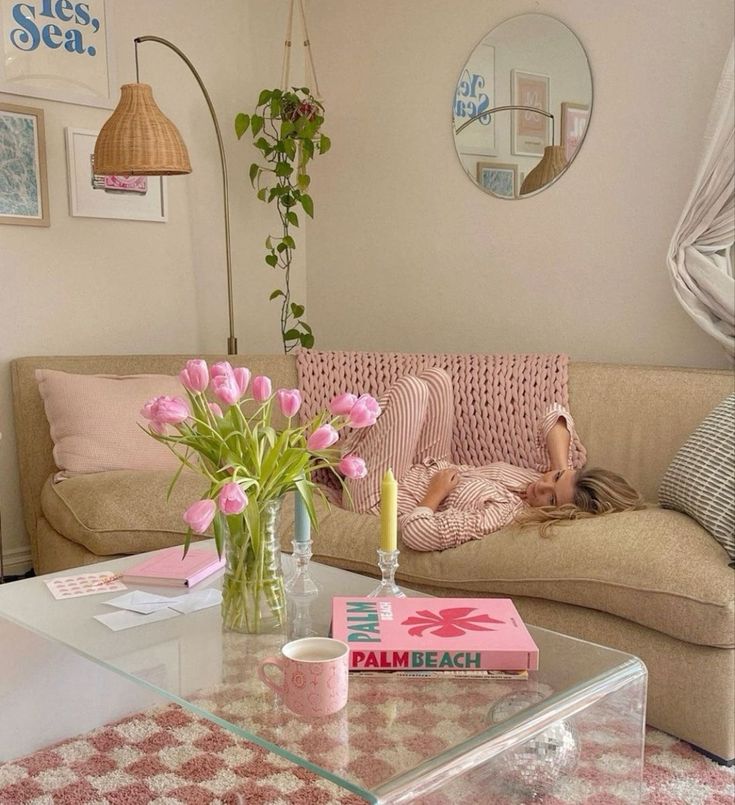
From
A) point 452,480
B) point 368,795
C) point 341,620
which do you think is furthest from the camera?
point 452,480

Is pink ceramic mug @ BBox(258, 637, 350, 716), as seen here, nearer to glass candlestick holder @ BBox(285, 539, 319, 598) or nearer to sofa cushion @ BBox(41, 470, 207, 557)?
glass candlestick holder @ BBox(285, 539, 319, 598)

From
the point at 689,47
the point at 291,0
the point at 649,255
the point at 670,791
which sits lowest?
the point at 670,791

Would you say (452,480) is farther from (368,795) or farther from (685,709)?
(368,795)

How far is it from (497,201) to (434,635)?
2.40 m

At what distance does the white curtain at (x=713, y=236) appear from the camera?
2.78 metres

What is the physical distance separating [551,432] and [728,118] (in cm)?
107

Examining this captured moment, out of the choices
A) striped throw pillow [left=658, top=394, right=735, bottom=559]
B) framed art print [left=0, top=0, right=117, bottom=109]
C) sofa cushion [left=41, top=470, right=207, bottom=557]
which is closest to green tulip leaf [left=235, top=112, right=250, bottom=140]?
framed art print [left=0, top=0, right=117, bottom=109]

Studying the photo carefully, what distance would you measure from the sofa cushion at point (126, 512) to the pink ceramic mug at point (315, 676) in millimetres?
1344

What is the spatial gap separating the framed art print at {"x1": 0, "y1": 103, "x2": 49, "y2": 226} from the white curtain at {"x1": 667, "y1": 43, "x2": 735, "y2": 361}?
7.46 ft

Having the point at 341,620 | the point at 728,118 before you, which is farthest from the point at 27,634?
the point at 728,118

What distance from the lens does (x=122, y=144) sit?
3.10 meters

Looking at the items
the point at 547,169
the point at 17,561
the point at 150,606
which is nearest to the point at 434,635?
the point at 150,606

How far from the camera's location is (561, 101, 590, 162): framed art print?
3.26 meters

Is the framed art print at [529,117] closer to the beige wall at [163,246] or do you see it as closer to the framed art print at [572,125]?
the framed art print at [572,125]
